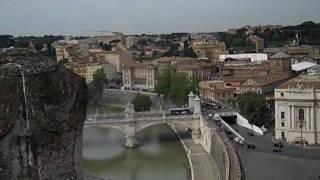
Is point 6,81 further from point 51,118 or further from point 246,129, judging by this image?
point 246,129

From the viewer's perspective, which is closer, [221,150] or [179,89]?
[221,150]

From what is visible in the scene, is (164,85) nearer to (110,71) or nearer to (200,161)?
(200,161)

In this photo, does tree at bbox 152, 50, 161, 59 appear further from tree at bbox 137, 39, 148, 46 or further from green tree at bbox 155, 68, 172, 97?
green tree at bbox 155, 68, 172, 97

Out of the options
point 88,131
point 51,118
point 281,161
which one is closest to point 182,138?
point 88,131

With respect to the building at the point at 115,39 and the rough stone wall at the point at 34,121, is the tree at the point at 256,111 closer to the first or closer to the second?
the rough stone wall at the point at 34,121

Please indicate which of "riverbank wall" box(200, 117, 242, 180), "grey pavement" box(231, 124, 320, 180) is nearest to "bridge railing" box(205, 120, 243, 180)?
"riverbank wall" box(200, 117, 242, 180)

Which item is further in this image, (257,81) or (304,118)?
(257,81)

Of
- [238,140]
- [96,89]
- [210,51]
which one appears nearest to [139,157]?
[238,140]
